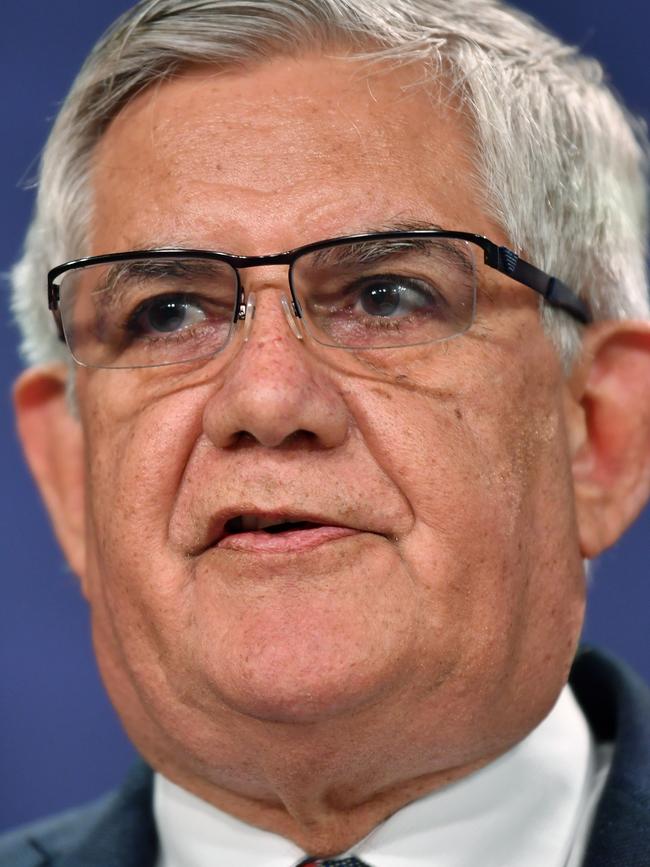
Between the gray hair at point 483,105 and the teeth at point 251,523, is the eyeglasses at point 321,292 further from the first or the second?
the teeth at point 251,523

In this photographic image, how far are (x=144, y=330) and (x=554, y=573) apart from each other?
75cm

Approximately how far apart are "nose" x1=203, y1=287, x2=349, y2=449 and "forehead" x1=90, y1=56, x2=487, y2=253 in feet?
0.40

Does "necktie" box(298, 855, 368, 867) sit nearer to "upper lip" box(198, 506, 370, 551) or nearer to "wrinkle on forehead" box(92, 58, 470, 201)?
"upper lip" box(198, 506, 370, 551)

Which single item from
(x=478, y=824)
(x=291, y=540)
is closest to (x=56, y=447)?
(x=291, y=540)

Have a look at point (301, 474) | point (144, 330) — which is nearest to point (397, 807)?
point (301, 474)

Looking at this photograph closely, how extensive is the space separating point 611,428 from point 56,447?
3.33 ft

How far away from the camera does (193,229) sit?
1889mm

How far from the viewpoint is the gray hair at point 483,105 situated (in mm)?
1976

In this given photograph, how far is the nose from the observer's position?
1.71 meters

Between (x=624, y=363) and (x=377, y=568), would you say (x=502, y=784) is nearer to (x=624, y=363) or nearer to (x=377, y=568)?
(x=377, y=568)

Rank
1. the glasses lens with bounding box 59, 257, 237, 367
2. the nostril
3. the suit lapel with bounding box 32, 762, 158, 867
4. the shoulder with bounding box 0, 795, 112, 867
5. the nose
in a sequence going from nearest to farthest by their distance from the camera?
the nose < the nostril < the glasses lens with bounding box 59, 257, 237, 367 < the suit lapel with bounding box 32, 762, 158, 867 < the shoulder with bounding box 0, 795, 112, 867

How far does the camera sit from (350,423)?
179 centimetres

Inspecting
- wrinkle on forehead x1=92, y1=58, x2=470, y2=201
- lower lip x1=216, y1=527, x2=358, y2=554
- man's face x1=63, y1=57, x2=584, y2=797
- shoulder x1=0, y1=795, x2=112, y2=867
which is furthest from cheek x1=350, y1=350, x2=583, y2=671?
shoulder x1=0, y1=795, x2=112, y2=867

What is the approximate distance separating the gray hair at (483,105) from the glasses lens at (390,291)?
0.48ft
